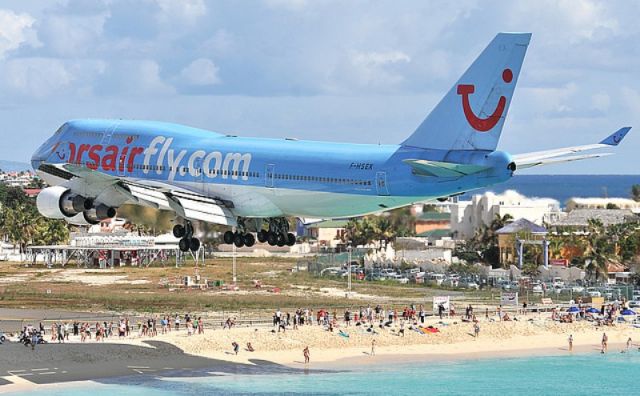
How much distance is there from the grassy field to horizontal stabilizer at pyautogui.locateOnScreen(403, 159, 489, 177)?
61200 mm

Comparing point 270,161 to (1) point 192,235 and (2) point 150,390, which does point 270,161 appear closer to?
(1) point 192,235

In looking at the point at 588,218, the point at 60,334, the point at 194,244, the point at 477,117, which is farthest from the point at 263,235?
the point at 588,218

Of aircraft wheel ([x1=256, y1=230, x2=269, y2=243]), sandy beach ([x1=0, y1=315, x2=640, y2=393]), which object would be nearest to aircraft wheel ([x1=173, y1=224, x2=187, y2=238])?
aircraft wheel ([x1=256, y1=230, x2=269, y2=243])

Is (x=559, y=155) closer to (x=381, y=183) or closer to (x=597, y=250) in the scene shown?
(x=381, y=183)

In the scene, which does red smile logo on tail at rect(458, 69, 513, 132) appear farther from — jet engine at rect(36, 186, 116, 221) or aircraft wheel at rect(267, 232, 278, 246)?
jet engine at rect(36, 186, 116, 221)

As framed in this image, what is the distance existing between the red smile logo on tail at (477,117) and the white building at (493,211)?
401 ft

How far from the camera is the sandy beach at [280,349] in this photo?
3615 inches

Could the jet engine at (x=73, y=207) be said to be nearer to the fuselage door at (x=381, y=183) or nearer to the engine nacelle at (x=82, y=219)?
the engine nacelle at (x=82, y=219)

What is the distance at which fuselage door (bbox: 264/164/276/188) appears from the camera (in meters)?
62.5

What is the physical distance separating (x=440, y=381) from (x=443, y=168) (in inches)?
1748

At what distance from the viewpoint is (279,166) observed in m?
62.5

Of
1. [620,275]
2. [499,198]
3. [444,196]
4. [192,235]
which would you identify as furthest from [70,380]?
[499,198]

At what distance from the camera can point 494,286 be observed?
474 ft

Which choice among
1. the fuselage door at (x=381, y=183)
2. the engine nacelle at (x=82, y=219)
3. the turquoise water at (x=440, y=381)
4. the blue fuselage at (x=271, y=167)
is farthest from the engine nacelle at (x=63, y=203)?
the turquoise water at (x=440, y=381)
